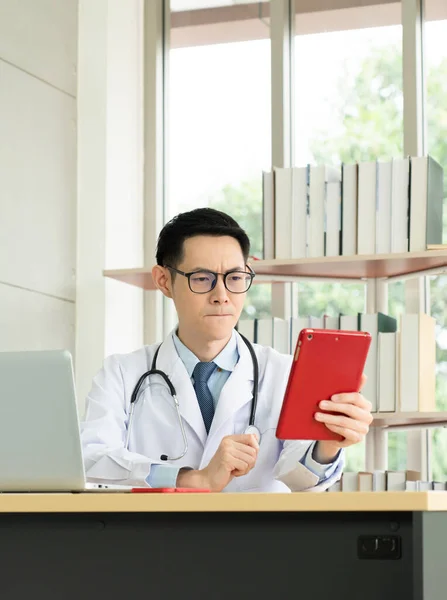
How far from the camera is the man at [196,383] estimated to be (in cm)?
227

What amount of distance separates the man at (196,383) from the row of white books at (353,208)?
0.83m

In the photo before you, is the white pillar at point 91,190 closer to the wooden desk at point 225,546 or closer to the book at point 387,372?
the book at point 387,372

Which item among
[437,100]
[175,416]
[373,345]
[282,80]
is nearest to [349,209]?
[373,345]

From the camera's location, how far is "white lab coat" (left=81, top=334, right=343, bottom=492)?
224 cm

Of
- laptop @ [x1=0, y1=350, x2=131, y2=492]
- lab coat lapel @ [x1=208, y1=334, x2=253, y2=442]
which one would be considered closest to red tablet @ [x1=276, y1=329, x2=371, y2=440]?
laptop @ [x1=0, y1=350, x2=131, y2=492]

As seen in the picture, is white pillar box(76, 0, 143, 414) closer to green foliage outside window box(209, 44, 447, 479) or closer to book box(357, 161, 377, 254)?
green foliage outside window box(209, 44, 447, 479)

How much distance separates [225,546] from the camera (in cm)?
128

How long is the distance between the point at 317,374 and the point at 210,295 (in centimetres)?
68

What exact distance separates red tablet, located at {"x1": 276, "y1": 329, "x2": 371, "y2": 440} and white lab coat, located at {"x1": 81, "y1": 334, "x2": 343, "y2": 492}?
0.48 metres

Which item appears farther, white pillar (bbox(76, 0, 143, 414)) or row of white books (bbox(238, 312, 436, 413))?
white pillar (bbox(76, 0, 143, 414))

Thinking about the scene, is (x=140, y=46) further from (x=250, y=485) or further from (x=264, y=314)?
(x=250, y=485)

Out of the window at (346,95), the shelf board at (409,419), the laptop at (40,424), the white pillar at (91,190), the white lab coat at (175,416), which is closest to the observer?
the laptop at (40,424)

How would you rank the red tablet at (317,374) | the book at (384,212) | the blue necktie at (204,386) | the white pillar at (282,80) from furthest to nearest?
the white pillar at (282,80) < the book at (384,212) < the blue necktie at (204,386) < the red tablet at (317,374)

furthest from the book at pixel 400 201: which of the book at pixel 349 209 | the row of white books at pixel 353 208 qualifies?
the book at pixel 349 209
